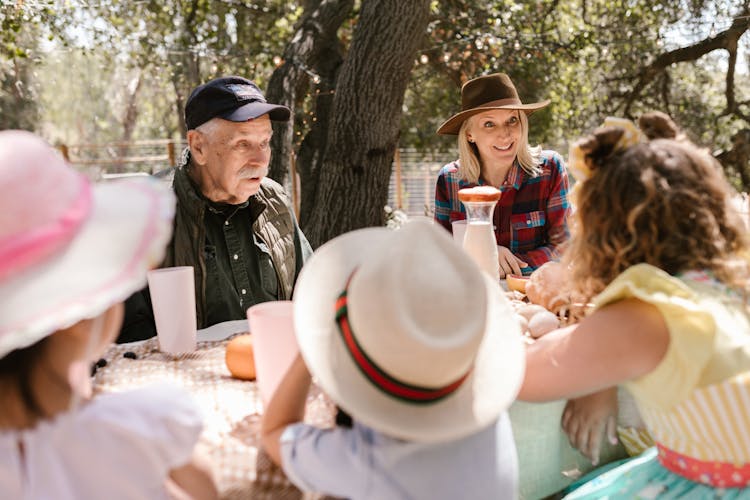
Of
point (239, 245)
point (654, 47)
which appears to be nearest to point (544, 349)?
point (239, 245)

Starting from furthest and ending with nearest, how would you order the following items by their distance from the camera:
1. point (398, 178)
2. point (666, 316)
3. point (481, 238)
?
point (398, 178) → point (481, 238) → point (666, 316)

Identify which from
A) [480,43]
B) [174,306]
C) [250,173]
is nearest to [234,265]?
[250,173]

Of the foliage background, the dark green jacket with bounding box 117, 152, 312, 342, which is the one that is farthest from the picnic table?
the foliage background

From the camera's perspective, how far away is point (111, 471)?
105 cm

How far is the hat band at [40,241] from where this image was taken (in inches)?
37.9

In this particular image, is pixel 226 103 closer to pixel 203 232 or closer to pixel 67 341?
pixel 203 232

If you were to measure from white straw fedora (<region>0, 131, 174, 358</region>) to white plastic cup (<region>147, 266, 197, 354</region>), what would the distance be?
2.08 ft

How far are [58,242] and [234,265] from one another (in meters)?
1.63

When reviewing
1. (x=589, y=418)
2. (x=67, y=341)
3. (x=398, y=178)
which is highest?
(x=67, y=341)

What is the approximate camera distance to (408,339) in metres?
1.02

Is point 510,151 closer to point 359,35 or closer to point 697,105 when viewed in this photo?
point 359,35

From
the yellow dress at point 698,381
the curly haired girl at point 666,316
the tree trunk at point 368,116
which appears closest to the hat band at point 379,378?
the curly haired girl at point 666,316

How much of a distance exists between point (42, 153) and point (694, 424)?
1.38m

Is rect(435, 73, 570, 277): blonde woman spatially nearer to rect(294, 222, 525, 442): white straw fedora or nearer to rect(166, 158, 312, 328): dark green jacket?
rect(166, 158, 312, 328): dark green jacket
